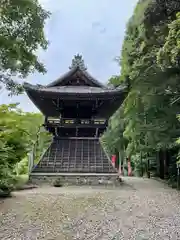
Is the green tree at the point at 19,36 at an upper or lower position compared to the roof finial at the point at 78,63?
lower

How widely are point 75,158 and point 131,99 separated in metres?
4.07

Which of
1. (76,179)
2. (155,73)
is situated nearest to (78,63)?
(155,73)

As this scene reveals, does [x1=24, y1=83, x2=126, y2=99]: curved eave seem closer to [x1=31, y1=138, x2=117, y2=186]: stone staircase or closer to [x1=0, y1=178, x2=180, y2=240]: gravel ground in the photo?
[x1=31, y1=138, x2=117, y2=186]: stone staircase

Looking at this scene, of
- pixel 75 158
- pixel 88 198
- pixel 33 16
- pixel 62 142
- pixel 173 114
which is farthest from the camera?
pixel 62 142

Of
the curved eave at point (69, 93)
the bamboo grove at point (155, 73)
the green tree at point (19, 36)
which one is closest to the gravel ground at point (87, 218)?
the bamboo grove at point (155, 73)

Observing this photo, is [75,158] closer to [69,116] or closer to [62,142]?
[62,142]

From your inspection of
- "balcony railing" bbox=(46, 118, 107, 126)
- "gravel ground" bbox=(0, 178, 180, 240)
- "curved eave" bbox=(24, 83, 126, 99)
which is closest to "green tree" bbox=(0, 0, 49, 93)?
"gravel ground" bbox=(0, 178, 180, 240)

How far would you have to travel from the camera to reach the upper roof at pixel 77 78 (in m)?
13.1

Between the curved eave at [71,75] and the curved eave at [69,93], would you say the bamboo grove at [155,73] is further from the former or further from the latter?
the curved eave at [71,75]

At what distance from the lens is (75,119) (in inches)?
503

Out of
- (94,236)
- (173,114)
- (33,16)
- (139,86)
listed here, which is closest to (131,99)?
(139,86)

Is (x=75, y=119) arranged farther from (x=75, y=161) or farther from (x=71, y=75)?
(x=71, y=75)

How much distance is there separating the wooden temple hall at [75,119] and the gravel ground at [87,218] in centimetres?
400

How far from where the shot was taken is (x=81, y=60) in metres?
13.7
